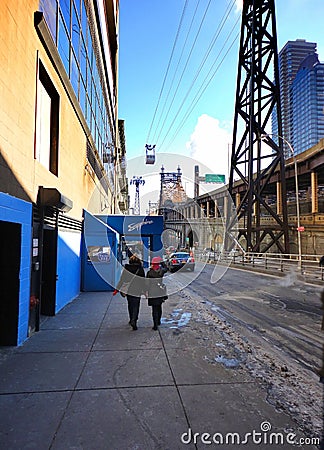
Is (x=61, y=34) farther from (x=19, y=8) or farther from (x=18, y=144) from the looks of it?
(x=18, y=144)

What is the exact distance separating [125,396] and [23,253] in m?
3.27

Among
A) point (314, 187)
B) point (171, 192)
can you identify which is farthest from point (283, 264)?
point (171, 192)

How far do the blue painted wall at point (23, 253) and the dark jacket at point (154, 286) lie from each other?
8.25 feet

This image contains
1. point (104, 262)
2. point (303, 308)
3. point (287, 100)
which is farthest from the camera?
point (287, 100)

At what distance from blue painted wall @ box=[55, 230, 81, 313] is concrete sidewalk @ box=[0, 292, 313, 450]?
2453 millimetres

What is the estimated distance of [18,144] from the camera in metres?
5.84

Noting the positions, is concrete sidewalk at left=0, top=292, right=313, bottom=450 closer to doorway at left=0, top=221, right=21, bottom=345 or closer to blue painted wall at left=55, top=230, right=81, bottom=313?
doorway at left=0, top=221, right=21, bottom=345

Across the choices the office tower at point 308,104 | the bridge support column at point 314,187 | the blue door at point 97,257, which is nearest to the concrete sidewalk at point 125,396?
the blue door at point 97,257

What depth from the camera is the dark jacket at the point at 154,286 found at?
24.4ft

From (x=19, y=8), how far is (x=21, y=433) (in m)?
6.16

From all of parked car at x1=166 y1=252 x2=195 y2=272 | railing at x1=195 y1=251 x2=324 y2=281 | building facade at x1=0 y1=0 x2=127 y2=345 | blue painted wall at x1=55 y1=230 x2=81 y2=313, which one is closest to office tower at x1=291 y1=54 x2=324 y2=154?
railing at x1=195 y1=251 x2=324 y2=281

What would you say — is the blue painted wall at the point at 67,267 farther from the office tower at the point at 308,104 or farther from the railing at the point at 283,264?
the office tower at the point at 308,104

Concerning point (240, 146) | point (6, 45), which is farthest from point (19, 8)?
point (240, 146)

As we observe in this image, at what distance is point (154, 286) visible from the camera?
776 centimetres
